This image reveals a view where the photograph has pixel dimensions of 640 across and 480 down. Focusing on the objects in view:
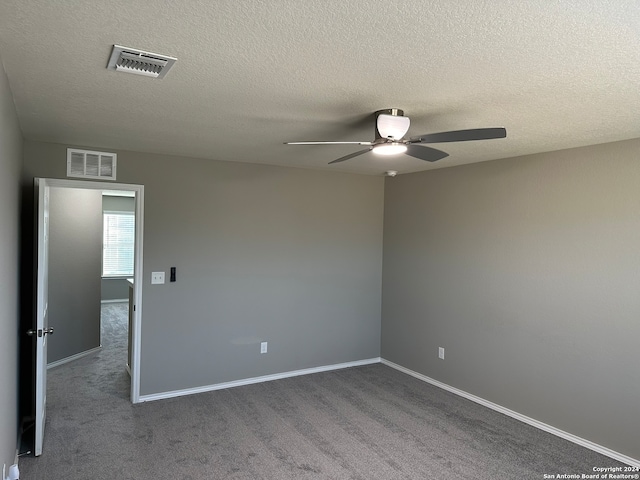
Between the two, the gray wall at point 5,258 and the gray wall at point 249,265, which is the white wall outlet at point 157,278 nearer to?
the gray wall at point 249,265

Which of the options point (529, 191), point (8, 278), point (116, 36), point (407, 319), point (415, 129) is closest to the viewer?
point (116, 36)

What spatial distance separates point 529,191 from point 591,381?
5.33ft

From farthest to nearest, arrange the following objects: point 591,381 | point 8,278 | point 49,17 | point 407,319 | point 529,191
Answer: point 407,319 < point 529,191 < point 591,381 < point 8,278 < point 49,17

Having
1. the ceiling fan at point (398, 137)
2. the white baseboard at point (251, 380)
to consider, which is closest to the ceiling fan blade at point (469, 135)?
the ceiling fan at point (398, 137)

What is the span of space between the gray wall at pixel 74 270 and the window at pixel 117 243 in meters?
3.63

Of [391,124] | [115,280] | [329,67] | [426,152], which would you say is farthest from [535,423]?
[115,280]

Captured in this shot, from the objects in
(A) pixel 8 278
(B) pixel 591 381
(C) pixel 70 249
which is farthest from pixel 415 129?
(C) pixel 70 249

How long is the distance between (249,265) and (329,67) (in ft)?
9.94

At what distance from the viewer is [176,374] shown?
4270 millimetres

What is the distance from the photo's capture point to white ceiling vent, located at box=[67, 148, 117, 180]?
3760 millimetres

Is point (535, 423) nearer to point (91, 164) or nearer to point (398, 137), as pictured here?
point (398, 137)

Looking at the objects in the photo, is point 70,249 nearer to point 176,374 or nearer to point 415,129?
point 176,374

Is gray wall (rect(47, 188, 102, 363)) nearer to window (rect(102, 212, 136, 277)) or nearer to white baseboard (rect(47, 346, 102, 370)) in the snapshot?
white baseboard (rect(47, 346, 102, 370))

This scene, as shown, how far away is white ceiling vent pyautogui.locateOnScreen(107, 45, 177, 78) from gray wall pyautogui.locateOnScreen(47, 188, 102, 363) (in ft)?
12.0
